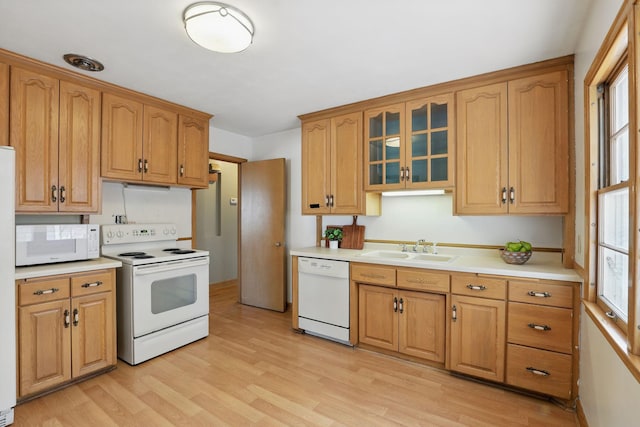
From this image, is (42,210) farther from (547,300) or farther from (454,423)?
(547,300)

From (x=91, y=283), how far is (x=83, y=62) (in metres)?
1.65

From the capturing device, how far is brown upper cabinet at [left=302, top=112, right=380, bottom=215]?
316cm

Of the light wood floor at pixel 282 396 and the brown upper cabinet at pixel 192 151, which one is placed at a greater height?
the brown upper cabinet at pixel 192 151

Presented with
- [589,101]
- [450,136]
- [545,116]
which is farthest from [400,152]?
[589,101]

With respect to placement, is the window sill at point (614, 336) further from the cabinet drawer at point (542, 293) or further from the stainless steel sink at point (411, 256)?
the stainless steel sink at point (411, 256)

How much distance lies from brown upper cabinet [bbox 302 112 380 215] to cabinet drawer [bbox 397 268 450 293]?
0.80 meters

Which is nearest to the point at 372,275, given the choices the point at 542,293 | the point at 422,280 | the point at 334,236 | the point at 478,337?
the point at 422,280

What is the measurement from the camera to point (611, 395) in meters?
1.37

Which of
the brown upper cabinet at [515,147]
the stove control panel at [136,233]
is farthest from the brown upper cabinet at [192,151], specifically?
the brown upper cabinet at [515,147]

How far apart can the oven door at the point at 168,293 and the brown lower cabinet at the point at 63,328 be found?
19 cm

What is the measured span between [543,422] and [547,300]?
0.74 metres

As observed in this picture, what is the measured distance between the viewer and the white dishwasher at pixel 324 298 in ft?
9.71

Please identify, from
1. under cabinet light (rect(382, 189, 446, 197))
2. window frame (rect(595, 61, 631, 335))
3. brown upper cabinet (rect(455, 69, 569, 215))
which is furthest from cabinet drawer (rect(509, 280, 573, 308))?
under cabinet light (rect(382, 189, 446, 197))

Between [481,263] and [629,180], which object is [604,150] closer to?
[629,180]
